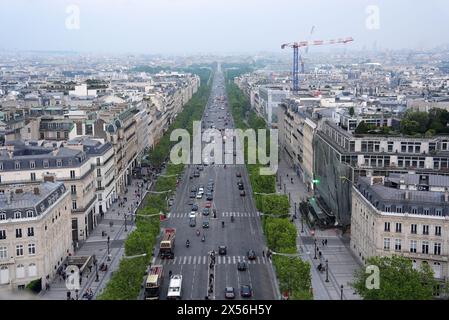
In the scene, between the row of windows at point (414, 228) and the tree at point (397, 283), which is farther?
the row of windows at point (414, 228)

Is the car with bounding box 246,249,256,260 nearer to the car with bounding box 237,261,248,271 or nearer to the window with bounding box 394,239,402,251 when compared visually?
the car with bounding box 237,261,248,271

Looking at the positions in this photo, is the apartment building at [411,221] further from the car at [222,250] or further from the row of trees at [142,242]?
the row of trees at [142,242]

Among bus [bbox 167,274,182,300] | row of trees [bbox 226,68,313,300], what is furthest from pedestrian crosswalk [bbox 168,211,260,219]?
bus [bbox 167,274,182,300]

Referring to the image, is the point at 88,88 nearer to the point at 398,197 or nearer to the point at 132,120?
the point at 132,120

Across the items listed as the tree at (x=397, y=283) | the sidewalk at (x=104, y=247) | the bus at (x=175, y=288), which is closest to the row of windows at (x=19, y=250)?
the sidewalk at (x=104, y=247)

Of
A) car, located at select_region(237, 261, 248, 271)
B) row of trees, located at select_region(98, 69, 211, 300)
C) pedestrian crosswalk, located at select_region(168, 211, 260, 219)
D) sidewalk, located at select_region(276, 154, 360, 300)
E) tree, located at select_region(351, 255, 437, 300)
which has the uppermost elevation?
tree, located at select_region(351, 255, 437, 300)

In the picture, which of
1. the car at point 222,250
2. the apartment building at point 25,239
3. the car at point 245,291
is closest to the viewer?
the car at point 245,291

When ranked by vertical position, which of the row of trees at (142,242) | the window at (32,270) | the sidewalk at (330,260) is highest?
the row of trees at (142,242)

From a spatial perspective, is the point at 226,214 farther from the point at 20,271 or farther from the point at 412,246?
the point at 20,271
